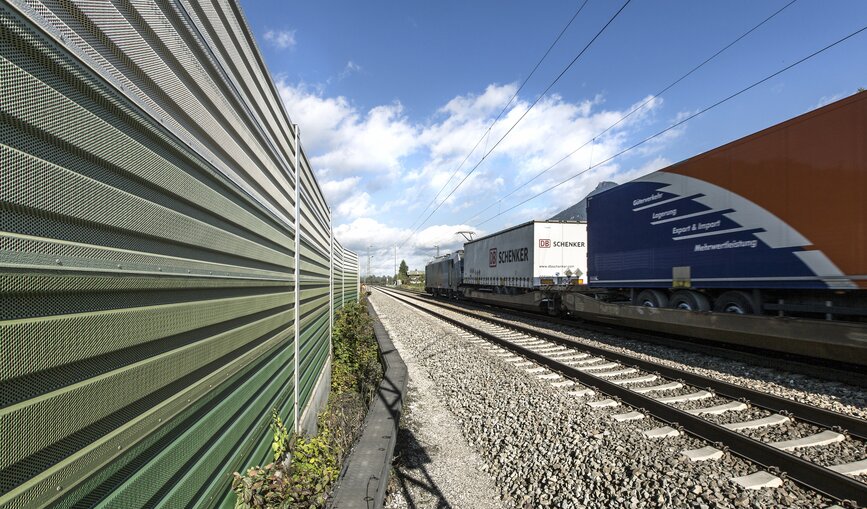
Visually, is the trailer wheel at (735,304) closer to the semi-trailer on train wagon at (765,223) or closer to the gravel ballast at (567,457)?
the semi-trailer on train wagon at (765,223)

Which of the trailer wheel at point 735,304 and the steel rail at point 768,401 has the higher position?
A: the trailer wheel at point 735,304

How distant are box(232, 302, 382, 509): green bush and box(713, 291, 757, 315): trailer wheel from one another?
6.96 meters

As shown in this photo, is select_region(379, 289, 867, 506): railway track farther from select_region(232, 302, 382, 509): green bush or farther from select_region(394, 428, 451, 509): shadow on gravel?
select_region(232, 302, 382, 509): green bush

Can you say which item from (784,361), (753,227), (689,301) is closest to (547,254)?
(689,301)

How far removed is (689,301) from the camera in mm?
9789

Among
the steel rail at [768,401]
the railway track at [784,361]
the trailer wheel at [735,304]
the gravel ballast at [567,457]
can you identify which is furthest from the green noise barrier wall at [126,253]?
the trailer wheel at [735,304]

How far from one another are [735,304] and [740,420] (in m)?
4.63

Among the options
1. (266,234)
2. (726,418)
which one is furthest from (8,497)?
(726,418)

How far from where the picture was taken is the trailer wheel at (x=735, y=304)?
846 cm

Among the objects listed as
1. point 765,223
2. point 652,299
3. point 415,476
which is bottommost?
point 415,476

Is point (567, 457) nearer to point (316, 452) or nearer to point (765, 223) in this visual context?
point (316, 452)

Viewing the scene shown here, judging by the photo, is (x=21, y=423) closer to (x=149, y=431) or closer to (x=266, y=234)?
(x=149, y=431)

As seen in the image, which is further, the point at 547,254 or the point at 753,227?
the point at 547,254

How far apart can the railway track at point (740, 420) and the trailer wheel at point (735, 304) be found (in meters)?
2.75
